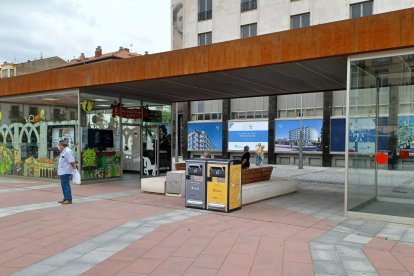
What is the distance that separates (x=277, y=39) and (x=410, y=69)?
2952 millimetres

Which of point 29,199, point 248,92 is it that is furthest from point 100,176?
point 248,92

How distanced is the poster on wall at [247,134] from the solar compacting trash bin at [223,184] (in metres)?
22.5

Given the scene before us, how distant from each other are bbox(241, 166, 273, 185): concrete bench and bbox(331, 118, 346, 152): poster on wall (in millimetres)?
17122

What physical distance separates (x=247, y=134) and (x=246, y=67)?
22833mm

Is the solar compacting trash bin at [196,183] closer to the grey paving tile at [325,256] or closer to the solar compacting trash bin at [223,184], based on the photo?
the solar compacting trash bin at [223,184]

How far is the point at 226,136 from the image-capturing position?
33.7 m

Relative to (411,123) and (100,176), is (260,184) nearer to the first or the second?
(411,123)

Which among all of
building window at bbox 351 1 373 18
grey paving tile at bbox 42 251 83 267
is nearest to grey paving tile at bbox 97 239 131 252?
grey paving tile at bbox 42 251 83 267

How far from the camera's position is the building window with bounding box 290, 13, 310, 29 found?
1126 inches

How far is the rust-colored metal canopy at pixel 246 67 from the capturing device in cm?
799

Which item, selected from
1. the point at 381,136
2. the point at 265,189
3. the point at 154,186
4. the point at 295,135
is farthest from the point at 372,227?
the point at 295,135

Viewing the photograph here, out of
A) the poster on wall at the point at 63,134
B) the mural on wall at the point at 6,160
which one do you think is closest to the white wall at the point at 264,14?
the poster on wall at the point at 63,134

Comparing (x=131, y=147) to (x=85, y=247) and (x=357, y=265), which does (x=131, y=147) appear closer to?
(x=85, y=247)

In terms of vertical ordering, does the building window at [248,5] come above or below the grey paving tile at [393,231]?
above
